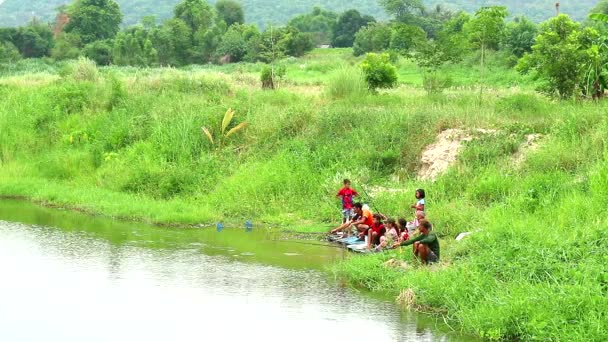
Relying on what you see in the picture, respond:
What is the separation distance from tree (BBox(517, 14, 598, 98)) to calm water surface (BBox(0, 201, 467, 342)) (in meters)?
9.71

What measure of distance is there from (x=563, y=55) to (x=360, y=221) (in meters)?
9.43

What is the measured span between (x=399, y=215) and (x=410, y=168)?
3236mm

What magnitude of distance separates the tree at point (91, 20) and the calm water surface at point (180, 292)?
5227 centimetres

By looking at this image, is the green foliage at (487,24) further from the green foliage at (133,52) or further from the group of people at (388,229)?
the green foliage at (133,52)

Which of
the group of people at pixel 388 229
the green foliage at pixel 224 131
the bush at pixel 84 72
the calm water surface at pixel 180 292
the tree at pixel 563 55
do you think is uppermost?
the tree at pixel 563 55

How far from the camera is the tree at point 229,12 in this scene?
80438mm

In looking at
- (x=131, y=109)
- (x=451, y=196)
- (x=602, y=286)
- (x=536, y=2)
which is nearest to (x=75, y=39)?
(x=131, y=109)

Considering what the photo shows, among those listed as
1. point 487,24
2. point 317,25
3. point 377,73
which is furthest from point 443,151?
point 317,25

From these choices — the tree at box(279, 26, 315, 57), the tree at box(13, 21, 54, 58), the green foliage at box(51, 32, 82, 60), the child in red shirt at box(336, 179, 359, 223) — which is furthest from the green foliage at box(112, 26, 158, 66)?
the child in red shirt at box(336, 179, 359, 223)

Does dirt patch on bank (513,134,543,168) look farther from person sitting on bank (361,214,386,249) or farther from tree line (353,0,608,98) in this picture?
person sitting on bank (361,214,386,249)

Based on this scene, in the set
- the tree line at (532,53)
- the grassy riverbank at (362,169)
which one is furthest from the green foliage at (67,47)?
the tree line at (532,53)

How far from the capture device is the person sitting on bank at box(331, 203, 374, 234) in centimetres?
1557

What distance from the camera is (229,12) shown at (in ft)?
265

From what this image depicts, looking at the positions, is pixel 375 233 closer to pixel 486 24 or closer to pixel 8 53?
pixel 486 24
